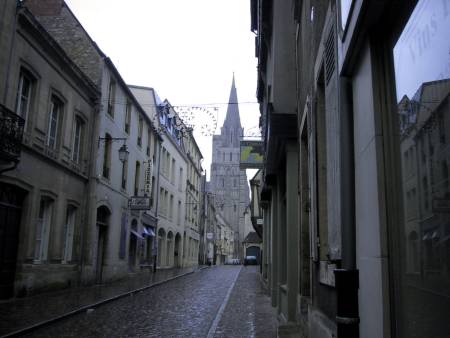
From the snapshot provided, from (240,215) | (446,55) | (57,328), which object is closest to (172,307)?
(57,328)

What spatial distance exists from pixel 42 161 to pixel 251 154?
8020 mm

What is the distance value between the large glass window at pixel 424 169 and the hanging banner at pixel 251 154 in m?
16.5

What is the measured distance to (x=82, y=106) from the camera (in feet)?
61.4

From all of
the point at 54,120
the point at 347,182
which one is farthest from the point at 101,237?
the point at 347,182

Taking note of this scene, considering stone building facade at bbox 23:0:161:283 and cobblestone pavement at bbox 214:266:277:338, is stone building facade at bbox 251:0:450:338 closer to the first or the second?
cobblestone pavement at bbox 214:266:277:338

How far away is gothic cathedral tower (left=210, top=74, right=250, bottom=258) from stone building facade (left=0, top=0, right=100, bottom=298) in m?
90.7

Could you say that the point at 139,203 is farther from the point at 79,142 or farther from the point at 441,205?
the point at 441,205

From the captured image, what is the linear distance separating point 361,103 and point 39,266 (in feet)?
46.3

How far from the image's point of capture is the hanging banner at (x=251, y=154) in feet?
62.9

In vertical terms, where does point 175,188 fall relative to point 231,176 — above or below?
below

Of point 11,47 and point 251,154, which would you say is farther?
point 251,154

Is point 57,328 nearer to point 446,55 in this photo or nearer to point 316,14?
point 316,14

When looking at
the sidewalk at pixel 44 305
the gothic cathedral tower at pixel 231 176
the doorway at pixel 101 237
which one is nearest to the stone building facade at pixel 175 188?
the doorway at pixel 101 237

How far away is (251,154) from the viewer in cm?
1922
